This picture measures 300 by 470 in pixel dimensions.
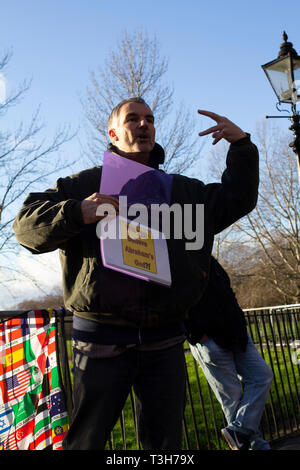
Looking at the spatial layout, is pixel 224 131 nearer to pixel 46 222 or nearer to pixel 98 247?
pixel 98 247

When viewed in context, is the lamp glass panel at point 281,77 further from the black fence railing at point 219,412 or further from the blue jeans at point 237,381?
the blue jeans at point 237,381

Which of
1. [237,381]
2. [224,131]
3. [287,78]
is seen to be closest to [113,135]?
[224,131]

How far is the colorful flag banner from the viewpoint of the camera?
274 cm

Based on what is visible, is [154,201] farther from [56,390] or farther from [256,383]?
[256,383]

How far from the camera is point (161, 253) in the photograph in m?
2.01

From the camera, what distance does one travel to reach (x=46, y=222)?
1884mm

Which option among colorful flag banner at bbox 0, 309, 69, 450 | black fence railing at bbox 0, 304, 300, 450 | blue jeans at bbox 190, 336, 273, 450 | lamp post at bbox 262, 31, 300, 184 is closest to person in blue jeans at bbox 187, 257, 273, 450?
blue jeans at bbox 190, 336, 273, 450

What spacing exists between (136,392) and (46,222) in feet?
2.76

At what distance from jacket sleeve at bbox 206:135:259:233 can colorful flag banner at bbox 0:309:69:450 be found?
4.73 feet

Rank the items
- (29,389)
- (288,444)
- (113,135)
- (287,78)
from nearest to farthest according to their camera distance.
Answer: (113,135)
(29,389)
(288,444)
(287,78)

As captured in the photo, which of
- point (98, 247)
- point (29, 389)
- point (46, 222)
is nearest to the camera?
point (46, 222)

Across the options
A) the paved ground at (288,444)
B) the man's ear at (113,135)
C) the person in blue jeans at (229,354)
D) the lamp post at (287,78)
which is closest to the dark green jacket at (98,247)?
the man's ear at (113,135)

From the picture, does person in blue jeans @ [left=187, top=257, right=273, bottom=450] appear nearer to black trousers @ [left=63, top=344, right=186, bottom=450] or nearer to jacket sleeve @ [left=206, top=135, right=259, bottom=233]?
jacket sleeve @ [left=206, top=135, right=259, bottom=233]

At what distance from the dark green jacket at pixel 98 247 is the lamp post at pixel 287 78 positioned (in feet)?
15.8
